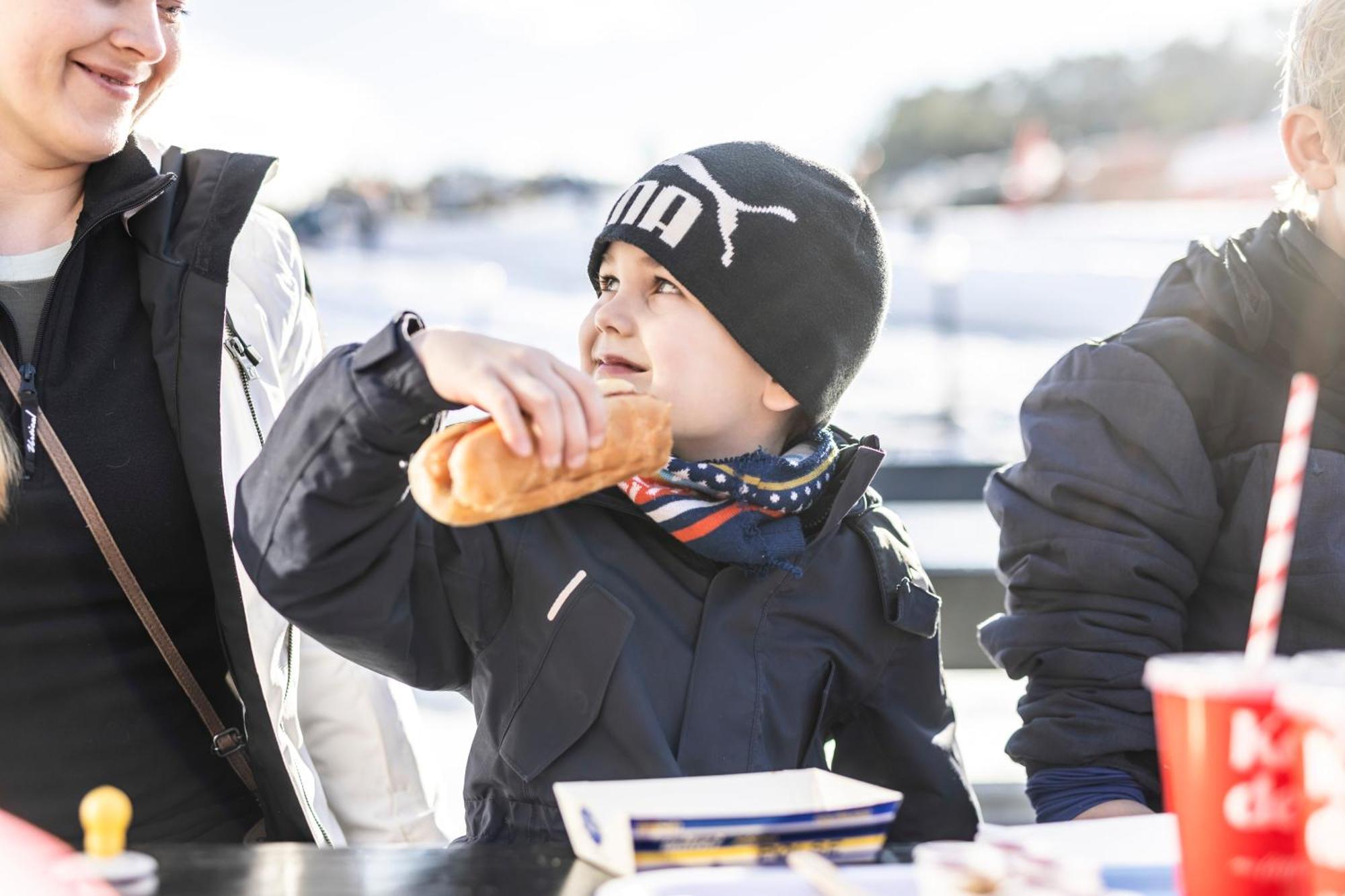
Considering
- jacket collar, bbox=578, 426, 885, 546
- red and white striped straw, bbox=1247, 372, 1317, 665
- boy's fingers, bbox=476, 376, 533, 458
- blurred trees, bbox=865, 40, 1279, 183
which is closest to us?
red and white striped straw, bbox=1247, 372, 1317, 665

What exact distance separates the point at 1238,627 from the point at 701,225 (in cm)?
84

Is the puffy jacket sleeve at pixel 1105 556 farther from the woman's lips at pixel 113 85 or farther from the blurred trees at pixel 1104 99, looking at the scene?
the blurred trees at pixel 1104 99

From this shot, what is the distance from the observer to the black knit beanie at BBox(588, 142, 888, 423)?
1636 millimetres

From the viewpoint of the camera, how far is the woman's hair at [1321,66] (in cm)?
168

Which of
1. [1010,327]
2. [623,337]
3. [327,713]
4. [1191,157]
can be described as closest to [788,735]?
[623,337]

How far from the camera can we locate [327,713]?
1.96 metres

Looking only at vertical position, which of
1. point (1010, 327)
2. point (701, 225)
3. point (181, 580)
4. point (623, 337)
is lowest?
point (1010, 327)

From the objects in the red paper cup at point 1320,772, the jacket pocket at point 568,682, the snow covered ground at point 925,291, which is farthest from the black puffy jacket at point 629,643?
the snow covered ground at point 925,291

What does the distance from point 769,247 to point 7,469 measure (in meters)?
0.92

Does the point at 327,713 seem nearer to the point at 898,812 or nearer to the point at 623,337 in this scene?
the point at 623,337

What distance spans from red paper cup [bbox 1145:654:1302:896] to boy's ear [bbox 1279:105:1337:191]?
1.13 metres

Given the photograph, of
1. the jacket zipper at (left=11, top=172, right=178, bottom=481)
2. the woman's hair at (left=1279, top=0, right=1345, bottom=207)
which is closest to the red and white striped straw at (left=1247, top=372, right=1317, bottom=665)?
the woman's hair at (left=1279, top=0, right=1345, bottom=207)

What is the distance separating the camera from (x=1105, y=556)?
1694mm

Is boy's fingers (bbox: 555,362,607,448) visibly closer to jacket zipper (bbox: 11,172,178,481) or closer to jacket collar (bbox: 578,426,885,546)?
jacket collar (bbox: 578,426,885,546)
